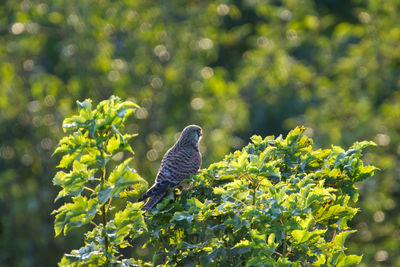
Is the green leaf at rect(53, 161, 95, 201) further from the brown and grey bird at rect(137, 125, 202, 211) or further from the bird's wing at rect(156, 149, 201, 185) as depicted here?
the bird's wing at rect(156, 149, 201, 185)

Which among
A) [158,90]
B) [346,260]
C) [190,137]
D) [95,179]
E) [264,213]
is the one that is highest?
[158,90]

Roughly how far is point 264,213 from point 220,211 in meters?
0.25

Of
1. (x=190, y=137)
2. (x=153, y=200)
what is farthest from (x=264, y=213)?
(x=190, y=137)

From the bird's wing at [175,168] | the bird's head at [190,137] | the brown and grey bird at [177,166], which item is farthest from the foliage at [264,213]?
the bird's head at [190,137]

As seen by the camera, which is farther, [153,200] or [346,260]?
[153,200]

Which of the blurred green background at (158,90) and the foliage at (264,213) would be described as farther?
the blurred green background at (158,90)

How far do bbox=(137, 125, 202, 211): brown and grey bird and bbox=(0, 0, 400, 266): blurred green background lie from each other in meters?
3.86

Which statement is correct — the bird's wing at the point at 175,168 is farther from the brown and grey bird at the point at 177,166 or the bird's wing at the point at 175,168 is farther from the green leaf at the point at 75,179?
the green leaf at the point at 75,179

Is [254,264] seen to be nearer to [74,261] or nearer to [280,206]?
[280,206]

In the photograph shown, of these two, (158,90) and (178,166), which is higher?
(158,90)

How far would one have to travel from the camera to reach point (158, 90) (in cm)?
1159

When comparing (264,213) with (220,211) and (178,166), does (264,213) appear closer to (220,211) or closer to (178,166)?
(220,211)

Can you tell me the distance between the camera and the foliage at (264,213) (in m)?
3.01

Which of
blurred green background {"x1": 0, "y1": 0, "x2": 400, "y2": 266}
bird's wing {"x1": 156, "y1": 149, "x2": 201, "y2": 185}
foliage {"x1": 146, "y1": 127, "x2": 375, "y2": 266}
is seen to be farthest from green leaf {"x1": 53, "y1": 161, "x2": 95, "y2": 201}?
blurred green background {"x1": 0, "y1": 0, "x2": 400, "y2": 266}
